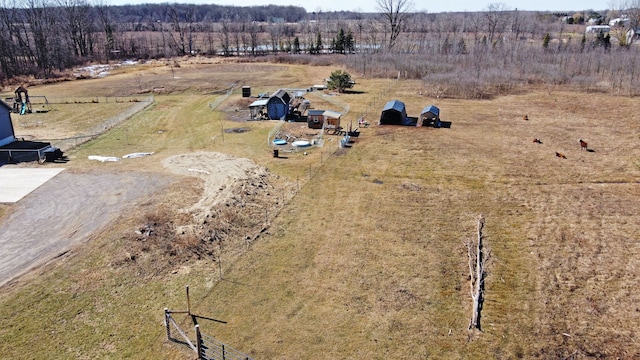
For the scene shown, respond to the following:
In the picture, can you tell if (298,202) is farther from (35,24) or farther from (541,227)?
(35,24)

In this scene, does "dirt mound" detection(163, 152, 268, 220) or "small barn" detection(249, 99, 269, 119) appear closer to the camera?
"dirt mound" detection(163, 152, 268, 220)

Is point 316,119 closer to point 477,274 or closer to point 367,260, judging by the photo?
point 367,260

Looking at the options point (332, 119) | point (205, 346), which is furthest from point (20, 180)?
point (332, 119)

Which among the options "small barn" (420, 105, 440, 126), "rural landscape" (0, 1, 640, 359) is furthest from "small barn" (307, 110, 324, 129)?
"small barn" (420, 105, 440, 126)

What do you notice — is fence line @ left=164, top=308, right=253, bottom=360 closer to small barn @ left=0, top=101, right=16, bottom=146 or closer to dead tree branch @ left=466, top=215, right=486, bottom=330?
dead tree branch @ left=466, top=215, right=486, bottom=330

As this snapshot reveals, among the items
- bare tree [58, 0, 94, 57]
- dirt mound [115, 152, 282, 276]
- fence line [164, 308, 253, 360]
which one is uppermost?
bare tree [58, 0, 94, 57]

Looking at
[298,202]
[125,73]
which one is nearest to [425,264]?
[298,202]

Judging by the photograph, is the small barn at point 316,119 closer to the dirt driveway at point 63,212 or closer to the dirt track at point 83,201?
the dirt track at point 83,201
